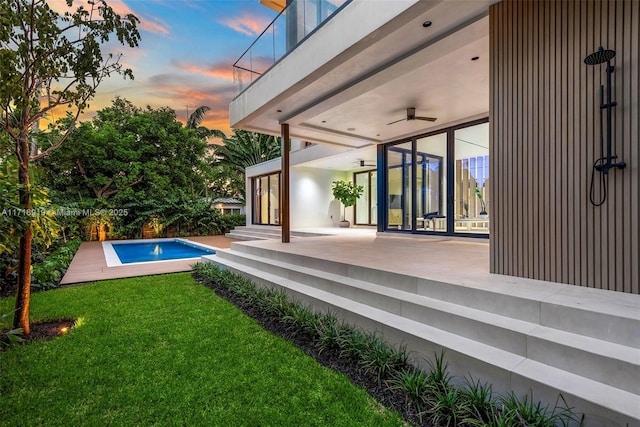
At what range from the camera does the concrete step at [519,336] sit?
193 centimetres

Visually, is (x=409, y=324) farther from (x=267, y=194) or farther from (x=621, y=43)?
(x=267, y=194)

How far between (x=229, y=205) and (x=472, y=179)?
729 inches

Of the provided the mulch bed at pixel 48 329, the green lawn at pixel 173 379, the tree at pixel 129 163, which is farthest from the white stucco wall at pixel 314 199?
the mulch bed at pixel 48 329

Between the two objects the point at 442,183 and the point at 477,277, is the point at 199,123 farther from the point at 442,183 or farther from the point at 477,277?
the point at 477,277

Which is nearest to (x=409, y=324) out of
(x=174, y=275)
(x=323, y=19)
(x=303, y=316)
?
(x=303, y=316)

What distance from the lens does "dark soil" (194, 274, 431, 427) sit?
7.55ft

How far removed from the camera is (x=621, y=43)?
2.65m

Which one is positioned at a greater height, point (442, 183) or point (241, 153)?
point (241, 153)

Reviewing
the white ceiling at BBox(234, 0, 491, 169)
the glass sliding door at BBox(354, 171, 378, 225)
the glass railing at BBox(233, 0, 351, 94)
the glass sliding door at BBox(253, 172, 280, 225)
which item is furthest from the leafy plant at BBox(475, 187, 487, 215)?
the glass sliding door at BBox(253, 172, 280, 225)

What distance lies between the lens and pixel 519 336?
2.34 meters

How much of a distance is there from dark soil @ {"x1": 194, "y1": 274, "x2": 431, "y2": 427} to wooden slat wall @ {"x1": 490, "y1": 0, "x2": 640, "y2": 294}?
2.01m

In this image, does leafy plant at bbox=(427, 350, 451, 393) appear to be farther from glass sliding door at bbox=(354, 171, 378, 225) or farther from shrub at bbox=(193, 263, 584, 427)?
glass sliding door at bbox=(354, 171, 378, 225)

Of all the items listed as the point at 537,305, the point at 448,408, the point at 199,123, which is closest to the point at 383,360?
the point at 448,408

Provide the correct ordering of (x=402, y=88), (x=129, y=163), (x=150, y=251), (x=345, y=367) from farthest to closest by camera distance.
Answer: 1. (x=129, y=163)
2. (x=150, y=251)
3. (x=402, y=88)
4. (x=345, y=367)
